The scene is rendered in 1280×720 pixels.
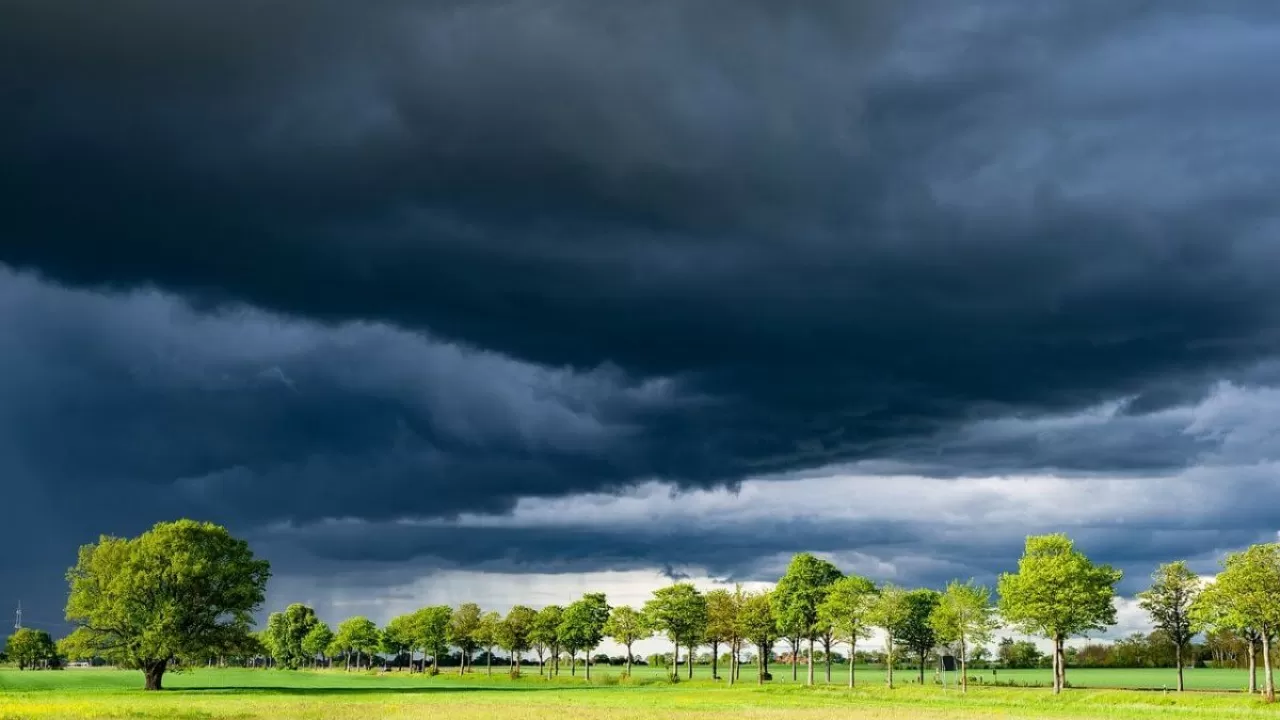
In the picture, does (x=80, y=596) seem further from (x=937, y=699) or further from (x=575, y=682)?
(x=937, y=699)

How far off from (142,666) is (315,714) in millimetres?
59753

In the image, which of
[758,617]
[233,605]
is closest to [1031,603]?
[758,617]

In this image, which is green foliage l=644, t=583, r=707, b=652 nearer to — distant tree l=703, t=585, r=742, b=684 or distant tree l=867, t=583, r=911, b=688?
distant tree l=703, t=585, r=742, b=684

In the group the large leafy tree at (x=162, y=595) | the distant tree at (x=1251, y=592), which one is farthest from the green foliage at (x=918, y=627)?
the large leafy tree at (x=162, y=595)

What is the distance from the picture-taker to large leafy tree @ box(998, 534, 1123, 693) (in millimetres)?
118062

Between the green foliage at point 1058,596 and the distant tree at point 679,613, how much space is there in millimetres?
62031

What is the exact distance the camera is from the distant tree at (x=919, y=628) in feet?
511

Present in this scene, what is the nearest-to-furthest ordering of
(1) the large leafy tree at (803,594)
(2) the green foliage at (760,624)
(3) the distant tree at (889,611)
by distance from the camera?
(3) the distant tree at (889,611)
(1) the large leafy tree at (803,594)
(2) the green foliage at (760,624)

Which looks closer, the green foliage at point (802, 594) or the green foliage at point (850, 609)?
the green foliage at point (850, 609)

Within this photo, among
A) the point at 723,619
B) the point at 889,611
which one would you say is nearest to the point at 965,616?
the point at 889,611

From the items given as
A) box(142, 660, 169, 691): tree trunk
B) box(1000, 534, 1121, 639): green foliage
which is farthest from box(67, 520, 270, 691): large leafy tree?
box(1000, 534, 1121, 639): green foliage

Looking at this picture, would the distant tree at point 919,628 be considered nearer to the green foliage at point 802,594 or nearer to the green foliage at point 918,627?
the green foliage at point 918,627

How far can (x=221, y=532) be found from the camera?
124312 millimetres

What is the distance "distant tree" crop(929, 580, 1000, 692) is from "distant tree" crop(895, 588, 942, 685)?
11.5 meters
